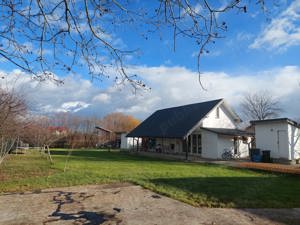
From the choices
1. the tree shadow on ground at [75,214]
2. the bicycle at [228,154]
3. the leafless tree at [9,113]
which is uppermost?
the leafless tree at [9,113]

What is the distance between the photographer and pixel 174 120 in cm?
3111

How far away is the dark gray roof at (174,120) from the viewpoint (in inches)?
1058

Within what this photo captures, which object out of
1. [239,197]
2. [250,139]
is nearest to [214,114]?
[250,139]

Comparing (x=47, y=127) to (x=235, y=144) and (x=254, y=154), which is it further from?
(x=254, y=154)

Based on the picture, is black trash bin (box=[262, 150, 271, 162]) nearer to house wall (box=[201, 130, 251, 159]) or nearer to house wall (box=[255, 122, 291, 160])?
house wall (box=[255, 122, 291, 160])

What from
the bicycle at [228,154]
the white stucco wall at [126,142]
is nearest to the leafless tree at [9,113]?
the bicycle at [228,154]

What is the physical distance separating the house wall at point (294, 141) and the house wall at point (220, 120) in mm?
7783

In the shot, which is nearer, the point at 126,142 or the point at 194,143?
the point at 194,143

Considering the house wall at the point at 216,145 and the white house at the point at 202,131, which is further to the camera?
the white house at the point at 202,131

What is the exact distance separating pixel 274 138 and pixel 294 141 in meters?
1.40

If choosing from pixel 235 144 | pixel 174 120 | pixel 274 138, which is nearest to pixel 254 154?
pixel 274 138

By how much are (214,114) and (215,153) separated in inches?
188

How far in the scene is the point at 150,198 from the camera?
27.9 ft

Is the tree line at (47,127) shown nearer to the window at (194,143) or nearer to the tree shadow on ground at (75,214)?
the tree shadow on ground at (75,214)
